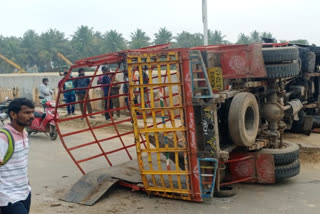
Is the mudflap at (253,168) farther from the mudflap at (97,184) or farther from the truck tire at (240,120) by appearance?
the mudflap at (97,184)

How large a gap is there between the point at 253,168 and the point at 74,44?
62.8m

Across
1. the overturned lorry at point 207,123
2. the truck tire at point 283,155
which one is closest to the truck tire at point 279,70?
the overturned lorry at point 207,123

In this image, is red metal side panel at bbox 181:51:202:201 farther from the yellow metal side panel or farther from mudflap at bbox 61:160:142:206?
mudflap at bbox 61:160:142:206

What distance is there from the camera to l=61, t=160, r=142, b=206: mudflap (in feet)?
17.0

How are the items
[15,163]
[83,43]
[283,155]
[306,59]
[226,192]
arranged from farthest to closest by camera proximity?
[83,43] < [306,59] < [283,155] < [226,192] < [15,163]

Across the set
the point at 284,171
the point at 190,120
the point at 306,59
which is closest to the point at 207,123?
the point at 190,120

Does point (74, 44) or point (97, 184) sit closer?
point (97, 184)

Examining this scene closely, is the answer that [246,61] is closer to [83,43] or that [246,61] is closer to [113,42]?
[113,42]

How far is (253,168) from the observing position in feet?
18.3

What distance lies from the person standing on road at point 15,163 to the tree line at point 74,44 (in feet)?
183

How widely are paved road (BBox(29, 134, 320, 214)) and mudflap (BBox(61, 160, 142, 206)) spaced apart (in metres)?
0.12

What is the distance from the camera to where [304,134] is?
8.87 meters

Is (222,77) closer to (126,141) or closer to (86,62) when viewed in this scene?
(86,62)

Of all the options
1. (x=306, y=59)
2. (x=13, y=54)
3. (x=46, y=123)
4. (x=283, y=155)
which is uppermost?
(x=13, y=54)
